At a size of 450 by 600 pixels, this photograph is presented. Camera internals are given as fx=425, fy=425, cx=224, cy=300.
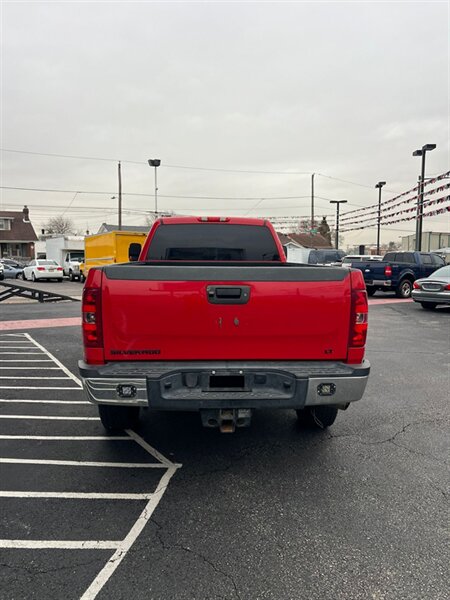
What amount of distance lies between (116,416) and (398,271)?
1600cm

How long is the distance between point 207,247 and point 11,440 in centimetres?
302

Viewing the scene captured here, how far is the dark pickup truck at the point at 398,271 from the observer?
1738cm

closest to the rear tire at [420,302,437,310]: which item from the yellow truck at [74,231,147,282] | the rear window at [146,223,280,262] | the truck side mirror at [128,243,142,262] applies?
the rear window at [146,223,280,262]

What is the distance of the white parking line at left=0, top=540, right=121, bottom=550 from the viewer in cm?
248

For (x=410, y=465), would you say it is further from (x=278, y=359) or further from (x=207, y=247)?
(x=207, y=247)

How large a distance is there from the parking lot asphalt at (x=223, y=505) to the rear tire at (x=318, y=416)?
12 cm

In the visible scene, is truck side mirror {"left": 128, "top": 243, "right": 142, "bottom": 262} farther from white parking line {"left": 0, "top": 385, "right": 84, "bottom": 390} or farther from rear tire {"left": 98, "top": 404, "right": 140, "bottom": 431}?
rear tire {"left": 98, "top": 404, "right": 140, "bottom": 431}

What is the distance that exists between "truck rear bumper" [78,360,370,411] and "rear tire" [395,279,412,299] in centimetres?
1600

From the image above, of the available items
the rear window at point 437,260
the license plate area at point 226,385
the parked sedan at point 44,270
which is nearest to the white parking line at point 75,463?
the license plate area at point 226,385

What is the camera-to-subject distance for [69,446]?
3.81 meters

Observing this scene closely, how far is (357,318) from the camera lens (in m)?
3.08

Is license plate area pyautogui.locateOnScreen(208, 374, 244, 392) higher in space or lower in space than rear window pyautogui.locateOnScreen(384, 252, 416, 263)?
lower

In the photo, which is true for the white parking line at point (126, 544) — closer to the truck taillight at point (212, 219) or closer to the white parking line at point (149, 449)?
the white parking line at point (149, 449)

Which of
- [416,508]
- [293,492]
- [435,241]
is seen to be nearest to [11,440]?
[293,492]
